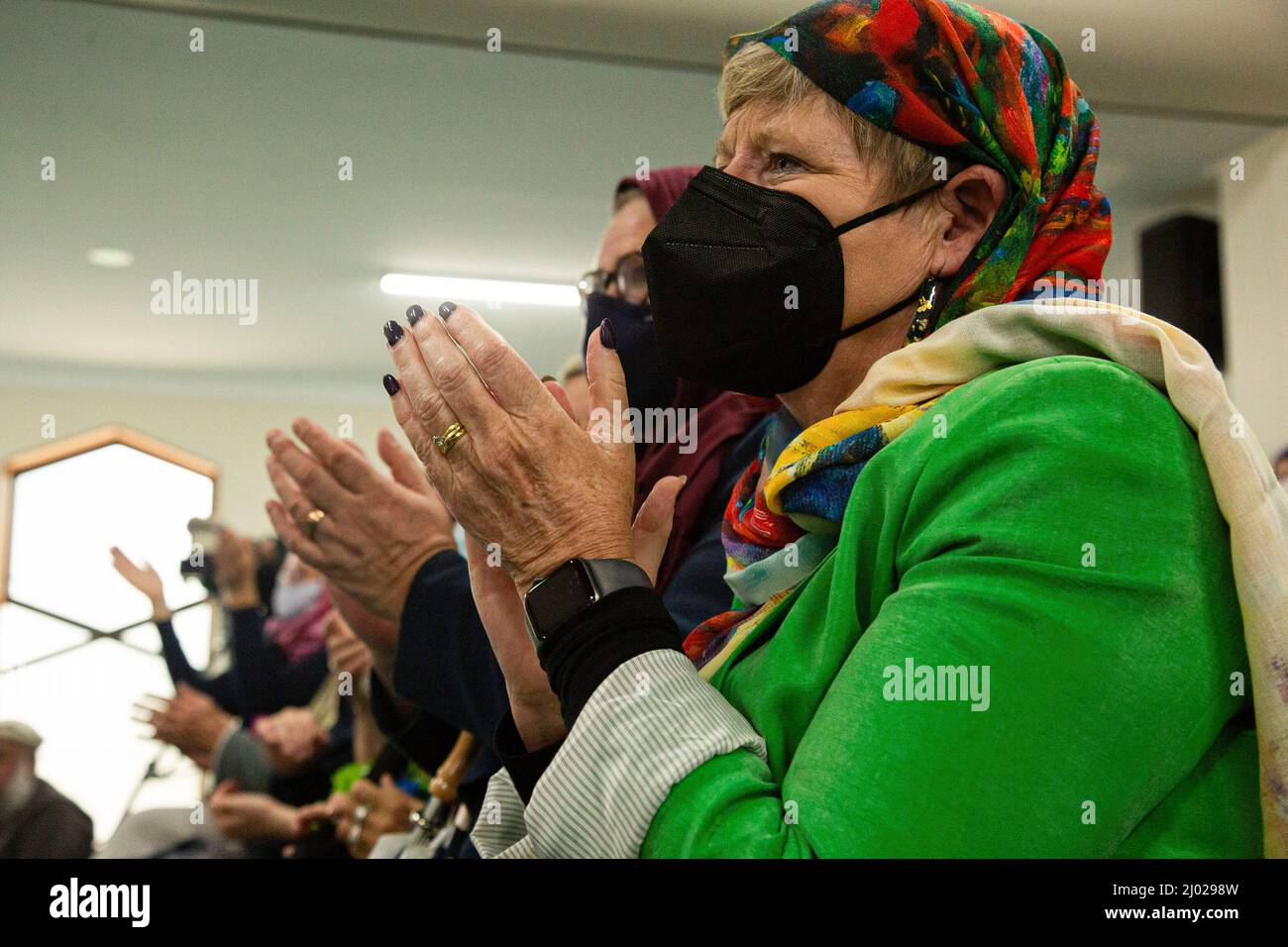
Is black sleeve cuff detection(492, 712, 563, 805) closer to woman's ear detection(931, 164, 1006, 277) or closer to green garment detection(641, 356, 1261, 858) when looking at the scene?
green garment detection(641, 356, 1261, 858)

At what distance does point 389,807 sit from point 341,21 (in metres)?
2.30

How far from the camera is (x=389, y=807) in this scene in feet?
7.48

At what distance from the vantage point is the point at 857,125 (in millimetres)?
1039

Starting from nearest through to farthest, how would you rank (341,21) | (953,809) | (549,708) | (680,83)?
(953,809) → (549,708) → (341,21) → (680,83)

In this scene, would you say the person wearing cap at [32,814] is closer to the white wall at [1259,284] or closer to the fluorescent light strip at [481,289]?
the fluorescent light strip at [481,289]

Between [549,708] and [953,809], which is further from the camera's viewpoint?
[549,708]

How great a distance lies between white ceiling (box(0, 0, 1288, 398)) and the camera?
10.9 feet

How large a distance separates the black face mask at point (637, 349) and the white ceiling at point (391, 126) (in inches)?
69.2

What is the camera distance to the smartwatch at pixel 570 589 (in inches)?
35.4

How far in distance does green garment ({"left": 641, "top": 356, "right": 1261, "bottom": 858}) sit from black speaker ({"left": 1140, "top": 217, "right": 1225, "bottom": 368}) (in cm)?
394

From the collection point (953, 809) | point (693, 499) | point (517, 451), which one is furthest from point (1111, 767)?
point (693, 499)

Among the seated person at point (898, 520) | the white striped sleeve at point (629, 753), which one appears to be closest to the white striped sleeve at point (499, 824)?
the seated person at point (898, 520)
